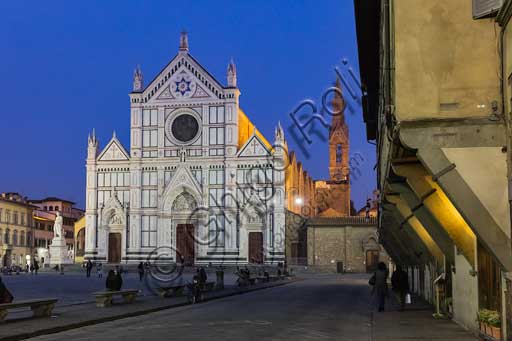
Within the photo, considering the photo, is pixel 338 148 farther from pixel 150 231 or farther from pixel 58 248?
pixel 58 248

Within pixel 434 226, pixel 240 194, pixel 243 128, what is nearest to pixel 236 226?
pixel 240 194

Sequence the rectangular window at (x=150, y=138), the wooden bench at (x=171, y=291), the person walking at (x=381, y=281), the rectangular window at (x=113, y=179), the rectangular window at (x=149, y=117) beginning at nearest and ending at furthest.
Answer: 1. the person walking at (x=381, y=281)
2. the wooden bench at (x=171, y=291)
3. the rectangular window at (x=150, y=138)
4. the rectangular window at (x=149, y=117)
5. the rectangular window at (x=113, y=179)

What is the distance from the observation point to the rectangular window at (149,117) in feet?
246

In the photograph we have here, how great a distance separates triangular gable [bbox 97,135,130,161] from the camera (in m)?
75.6

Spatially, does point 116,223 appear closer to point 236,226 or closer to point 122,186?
point 122,186

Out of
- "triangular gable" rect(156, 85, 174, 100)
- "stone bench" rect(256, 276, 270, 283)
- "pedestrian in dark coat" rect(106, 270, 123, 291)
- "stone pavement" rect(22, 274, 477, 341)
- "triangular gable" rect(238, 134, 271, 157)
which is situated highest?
"triangular gable" rect(156, 85, 174, 100)

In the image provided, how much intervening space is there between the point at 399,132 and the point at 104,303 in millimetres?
15912

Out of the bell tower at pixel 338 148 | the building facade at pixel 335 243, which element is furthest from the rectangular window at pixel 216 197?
the bell tower at pixel 338 148

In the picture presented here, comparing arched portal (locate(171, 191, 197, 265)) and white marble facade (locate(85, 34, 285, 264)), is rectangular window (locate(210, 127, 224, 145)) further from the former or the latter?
arched portal (locate(171, 191, 197, 265))

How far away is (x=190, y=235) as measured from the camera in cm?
7412

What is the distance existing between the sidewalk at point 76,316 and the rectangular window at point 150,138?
47784mm

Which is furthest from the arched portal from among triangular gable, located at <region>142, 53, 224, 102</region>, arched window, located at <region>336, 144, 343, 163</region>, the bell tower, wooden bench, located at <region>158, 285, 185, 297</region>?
wooden bench, located at <region>158, 285, 185, 297</region>

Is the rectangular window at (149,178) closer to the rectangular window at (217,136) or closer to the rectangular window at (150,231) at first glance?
the rectangular window at (150,231)

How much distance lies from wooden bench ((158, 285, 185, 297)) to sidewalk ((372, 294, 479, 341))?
10397mm
